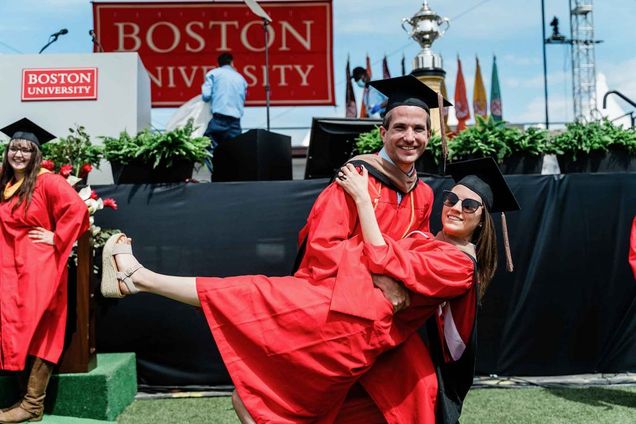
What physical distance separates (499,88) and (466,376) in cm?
2046

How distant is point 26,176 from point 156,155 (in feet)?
3.73

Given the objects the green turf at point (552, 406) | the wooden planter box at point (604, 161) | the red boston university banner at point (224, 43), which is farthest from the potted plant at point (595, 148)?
the red boston university banner at point (224, 43)

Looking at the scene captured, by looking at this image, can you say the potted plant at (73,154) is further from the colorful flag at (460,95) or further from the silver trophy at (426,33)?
the colorful flag at (460,95)

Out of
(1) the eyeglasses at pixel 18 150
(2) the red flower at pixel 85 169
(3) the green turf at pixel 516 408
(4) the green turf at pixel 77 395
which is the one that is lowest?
(3) the green turf at pixel 516 408

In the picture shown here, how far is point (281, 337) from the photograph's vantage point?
2.26m

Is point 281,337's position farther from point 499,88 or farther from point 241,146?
point 499,88

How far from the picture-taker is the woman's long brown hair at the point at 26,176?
12.3 ft

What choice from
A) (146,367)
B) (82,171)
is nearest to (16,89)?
(82,171)

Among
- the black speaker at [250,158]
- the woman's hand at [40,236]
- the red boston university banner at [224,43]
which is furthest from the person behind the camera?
the red boston university banner at [224,43]

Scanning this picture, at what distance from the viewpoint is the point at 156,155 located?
4805 mm

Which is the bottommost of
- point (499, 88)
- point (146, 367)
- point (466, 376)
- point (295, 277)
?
point (146, 367)

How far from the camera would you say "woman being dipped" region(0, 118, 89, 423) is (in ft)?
11.9

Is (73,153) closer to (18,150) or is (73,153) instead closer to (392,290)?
(18,150)

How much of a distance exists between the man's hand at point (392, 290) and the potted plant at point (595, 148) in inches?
125
